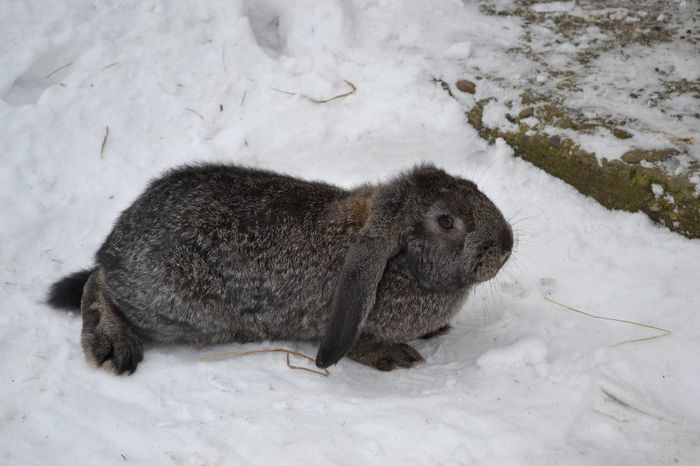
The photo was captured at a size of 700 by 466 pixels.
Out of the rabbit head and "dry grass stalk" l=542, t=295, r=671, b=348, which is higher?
the rabbit head

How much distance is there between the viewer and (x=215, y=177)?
475 centimetres

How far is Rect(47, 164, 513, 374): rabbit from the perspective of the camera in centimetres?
455

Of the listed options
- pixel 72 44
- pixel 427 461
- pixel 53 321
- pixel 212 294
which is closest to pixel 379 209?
pixel 212 294

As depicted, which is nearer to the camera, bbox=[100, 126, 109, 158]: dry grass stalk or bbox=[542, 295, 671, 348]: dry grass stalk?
bbox=[542, 295, 671, 348]: dry grass stalk

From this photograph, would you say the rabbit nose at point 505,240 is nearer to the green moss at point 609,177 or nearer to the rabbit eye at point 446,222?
the rabbit eye at point 446,222

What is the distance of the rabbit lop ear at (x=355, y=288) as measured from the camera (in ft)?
13.6

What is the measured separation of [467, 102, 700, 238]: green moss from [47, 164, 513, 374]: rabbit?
1.13m

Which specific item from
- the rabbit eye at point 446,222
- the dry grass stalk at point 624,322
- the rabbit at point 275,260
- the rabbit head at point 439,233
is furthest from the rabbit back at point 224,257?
the dry grass stalk at point 624,322

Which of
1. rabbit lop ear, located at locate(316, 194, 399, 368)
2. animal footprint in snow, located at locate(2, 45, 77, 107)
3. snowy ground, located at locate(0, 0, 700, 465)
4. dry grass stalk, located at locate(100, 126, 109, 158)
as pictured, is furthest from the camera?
animal footprint in snow, located at locate(2, 45, 77, 107)

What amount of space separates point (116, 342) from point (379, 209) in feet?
5.90

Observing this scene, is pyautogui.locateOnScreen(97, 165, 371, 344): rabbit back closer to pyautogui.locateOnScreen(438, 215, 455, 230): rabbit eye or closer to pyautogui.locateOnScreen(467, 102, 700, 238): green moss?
pyautogui.locateOnScreen(438, 215, 455, 230): rabbit eye

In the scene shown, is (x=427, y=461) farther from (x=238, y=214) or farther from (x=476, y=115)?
(x=476, y=115)

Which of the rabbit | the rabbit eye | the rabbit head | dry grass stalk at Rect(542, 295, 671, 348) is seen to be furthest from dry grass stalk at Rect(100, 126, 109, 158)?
dry grass stalk at Rect(542, 295, 671, 348)

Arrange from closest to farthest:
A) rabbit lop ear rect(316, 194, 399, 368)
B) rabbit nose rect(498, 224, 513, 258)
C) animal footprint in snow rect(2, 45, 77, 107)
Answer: rabbit lop ear rect(316, 194, 399, 368) → rabbit nose rect(498, 224, 513, 258) → animal footprint in snow rect(2, 45, 77, 107)
